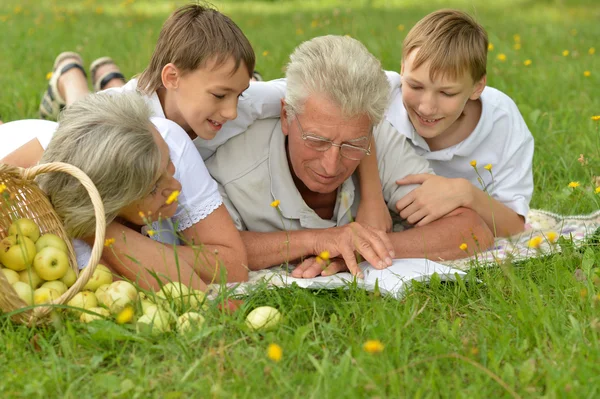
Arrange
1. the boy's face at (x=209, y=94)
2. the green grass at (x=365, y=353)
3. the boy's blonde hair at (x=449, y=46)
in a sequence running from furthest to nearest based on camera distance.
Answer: the boy's blonde hair at (x=449, y=46)
the boy's face at (x=209, y=94)
the green grass at (x=365, y=353)

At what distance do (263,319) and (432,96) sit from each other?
5.57 ft

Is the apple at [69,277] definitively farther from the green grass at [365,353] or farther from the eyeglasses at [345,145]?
the eyeglasses at [345,145]

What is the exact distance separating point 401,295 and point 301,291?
0.42m

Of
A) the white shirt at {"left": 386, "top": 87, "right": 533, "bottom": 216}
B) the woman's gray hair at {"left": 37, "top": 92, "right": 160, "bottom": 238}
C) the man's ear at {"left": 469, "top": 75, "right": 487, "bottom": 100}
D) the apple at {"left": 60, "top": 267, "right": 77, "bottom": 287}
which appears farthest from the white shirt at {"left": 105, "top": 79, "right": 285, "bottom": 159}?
the man's ear at {"left": 469, "top": 75, "right": 487, "bottom": 100}

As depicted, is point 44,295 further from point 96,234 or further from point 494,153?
point 494,153

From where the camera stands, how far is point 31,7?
11.2 metres

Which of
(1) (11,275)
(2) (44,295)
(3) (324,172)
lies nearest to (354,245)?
(3) (324,172)

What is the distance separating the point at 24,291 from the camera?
9.93 feet

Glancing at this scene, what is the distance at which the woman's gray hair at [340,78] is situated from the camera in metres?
3.42

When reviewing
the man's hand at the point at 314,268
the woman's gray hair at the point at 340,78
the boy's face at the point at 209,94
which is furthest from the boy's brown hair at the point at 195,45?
the man's hand at the point at 314,268

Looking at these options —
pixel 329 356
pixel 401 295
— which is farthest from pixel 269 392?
pixel 401 295

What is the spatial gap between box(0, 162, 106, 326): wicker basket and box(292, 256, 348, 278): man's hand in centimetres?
100

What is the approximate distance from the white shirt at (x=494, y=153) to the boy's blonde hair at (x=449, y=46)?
0.29 m

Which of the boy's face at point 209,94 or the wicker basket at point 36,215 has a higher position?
the boy's face at point 209,94
